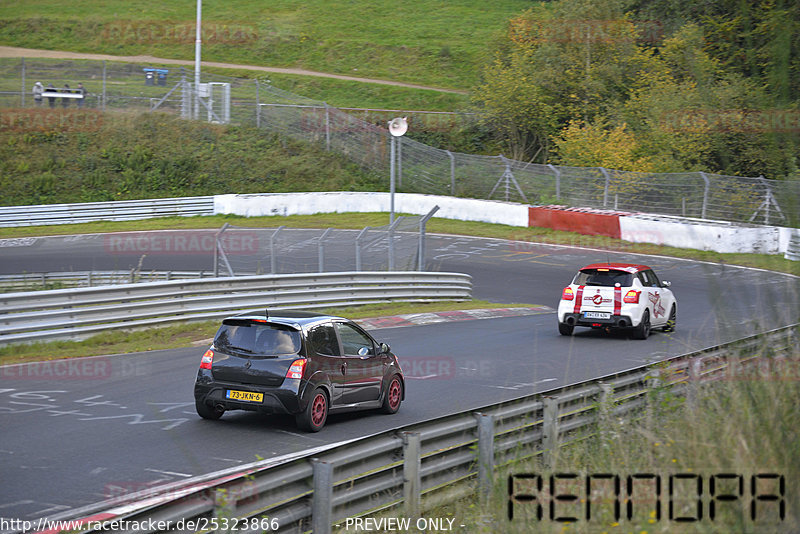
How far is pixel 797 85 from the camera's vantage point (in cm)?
420

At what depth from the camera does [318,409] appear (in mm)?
9883

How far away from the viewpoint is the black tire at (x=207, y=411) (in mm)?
10008

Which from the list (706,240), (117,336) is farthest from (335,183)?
(117,336)

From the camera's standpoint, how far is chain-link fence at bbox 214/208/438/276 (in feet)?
69.2

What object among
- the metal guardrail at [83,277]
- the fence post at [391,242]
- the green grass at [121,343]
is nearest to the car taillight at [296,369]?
the green grass at [121,343]

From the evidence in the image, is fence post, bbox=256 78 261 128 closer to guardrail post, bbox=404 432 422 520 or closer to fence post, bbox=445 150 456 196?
fence post, bbox=445 150 456 196

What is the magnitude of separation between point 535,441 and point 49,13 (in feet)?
256

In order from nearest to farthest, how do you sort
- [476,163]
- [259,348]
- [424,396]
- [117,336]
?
[259,348] < [424,396] < [117,336] < [476,163]

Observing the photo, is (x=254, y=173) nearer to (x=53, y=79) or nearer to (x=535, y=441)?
(x=53, y=79)

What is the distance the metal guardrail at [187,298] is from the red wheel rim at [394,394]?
7109 millimetres

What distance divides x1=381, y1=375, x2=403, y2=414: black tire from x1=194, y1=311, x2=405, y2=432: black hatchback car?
1.01ft
